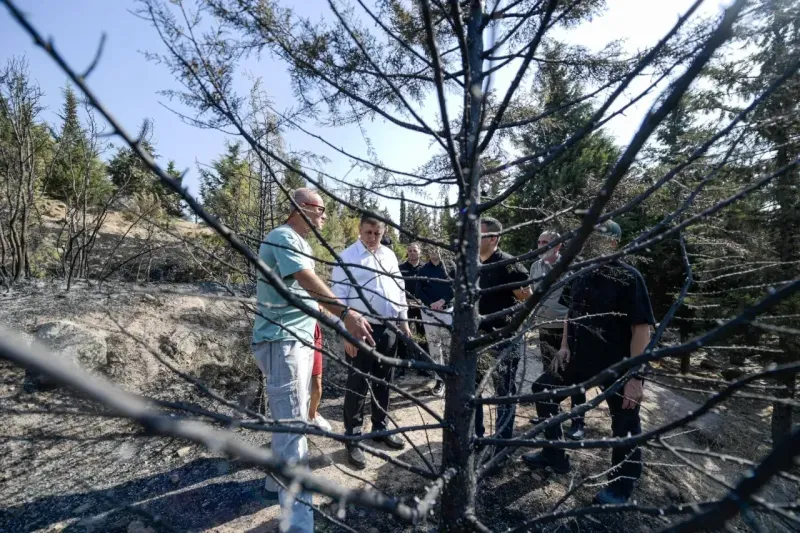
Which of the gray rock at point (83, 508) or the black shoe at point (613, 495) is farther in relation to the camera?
the black shoe at point (613, 495)

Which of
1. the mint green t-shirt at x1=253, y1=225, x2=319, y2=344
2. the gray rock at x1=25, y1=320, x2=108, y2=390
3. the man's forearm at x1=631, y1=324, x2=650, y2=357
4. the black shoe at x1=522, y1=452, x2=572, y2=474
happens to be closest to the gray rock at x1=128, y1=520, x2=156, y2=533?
the mint green t-shirt at x1=253, y1=225, x2=319, y2=344

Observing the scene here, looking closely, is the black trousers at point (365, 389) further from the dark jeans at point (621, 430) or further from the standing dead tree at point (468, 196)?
the standing dead tree at point (468, 196)

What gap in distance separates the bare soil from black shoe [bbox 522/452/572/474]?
0.06m

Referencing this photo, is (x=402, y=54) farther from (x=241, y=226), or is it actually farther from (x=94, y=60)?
(x=241, y=226)

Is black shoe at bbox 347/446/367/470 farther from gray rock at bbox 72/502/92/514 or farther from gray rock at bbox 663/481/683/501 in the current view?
gray rock at bbox 663/481/683/501

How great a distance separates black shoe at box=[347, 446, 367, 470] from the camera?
3.21 meters

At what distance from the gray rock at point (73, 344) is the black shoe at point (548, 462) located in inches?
174

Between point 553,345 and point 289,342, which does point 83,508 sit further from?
point 553,345

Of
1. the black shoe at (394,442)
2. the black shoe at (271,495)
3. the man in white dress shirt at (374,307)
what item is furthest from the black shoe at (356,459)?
the black shoe at (271,495)

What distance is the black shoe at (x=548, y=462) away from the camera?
10.8 feet

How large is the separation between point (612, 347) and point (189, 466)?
141 inches

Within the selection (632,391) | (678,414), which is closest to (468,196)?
(632,391)

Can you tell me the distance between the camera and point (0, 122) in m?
6.17

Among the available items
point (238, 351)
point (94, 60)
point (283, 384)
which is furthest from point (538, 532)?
point (238, 351)
